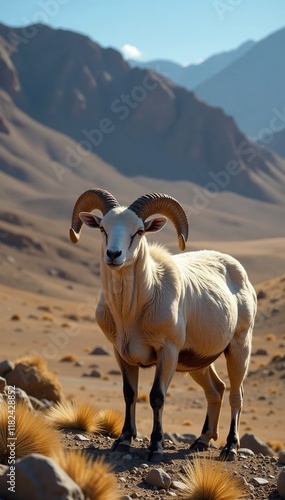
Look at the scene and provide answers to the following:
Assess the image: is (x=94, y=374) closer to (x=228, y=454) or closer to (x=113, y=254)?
(x=228, y=454)

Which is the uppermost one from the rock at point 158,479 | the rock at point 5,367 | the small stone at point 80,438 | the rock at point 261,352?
the rock at point 158,479

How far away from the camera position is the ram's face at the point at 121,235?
8.22 m

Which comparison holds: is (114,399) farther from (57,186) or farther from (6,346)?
(57,186)

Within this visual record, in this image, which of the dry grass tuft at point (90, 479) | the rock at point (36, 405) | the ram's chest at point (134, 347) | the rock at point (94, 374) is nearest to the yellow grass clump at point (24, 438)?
the dry grass tuft at point (90, 479)

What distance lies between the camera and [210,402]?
10609 millimetres

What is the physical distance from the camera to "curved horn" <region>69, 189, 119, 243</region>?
9.20 metres

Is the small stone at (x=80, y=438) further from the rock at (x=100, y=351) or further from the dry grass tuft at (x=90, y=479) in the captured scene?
the rock at (x=100, y=351)

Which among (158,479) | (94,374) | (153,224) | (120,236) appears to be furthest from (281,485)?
(94,374)

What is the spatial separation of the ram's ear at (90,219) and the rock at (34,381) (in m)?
5.63

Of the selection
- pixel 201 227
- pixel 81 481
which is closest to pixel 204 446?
pixel 81 481

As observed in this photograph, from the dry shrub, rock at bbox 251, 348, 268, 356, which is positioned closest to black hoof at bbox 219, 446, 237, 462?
the dry shrub

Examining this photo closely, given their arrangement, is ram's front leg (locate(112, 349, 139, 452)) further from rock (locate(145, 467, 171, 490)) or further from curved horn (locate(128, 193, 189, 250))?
curved horn (locate(128, 193, 189, 250))

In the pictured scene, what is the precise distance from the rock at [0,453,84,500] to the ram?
9.51 feet

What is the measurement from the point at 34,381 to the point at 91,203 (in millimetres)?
6087
